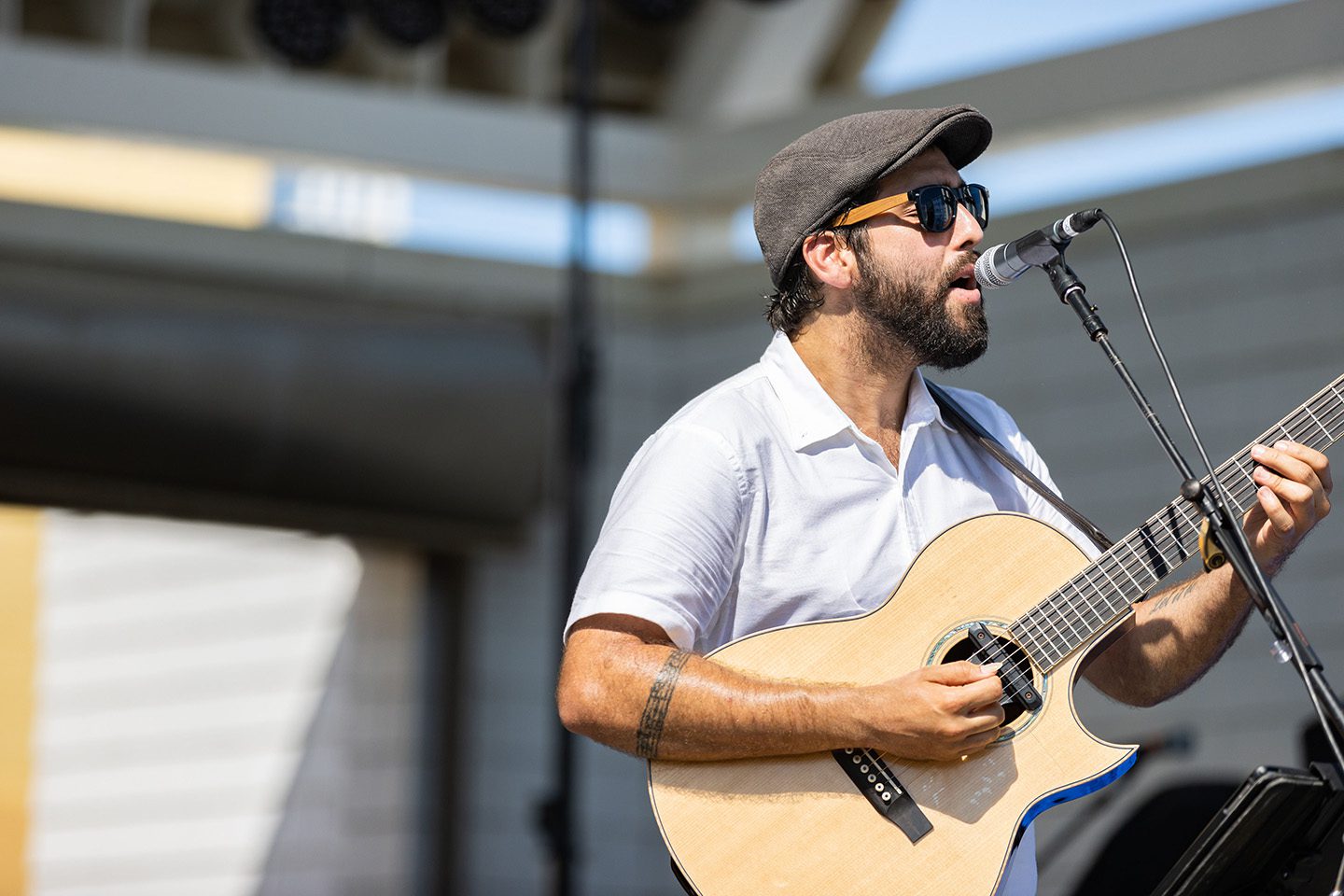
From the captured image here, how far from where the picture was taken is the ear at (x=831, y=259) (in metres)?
2.87

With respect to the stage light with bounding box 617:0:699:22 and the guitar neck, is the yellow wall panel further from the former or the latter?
the guitar neck

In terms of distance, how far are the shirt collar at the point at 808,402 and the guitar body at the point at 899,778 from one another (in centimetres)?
27

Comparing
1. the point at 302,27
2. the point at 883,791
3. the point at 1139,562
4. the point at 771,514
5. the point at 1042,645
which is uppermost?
the point at 302,27

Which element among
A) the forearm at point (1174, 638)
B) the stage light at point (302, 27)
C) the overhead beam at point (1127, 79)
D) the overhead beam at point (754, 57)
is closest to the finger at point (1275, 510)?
the forearm at point (1174, 638)

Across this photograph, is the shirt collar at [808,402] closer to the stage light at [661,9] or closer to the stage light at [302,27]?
the stage light at [661,9]

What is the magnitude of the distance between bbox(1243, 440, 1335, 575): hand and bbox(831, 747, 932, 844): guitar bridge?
65cm

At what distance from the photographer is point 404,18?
758 cm

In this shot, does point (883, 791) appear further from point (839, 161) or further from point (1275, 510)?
point (839, 161)

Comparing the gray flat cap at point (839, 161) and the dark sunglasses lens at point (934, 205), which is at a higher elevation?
the gray flat cap at point (839, 161)

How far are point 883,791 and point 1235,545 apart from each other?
0.62 meters

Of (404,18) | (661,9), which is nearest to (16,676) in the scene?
(404,18)

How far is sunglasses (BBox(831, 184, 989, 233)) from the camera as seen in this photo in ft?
9.16

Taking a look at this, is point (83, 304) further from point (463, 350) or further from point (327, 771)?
point (327, 771)

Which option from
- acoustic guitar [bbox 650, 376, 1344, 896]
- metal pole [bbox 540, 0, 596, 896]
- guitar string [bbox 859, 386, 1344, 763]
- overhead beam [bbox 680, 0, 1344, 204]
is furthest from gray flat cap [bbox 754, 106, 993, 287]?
overhead beam [bbox 680, 0, 1344, 204]
